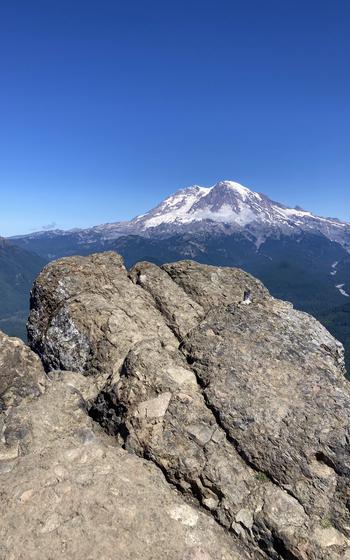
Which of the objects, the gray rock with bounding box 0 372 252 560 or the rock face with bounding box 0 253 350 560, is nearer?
the gray rock with bounding box 0 372 252 560

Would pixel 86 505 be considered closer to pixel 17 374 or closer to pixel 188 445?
pixel 188 445

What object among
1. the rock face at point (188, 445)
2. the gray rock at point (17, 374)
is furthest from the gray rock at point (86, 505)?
the gray rock at point (17, 374)

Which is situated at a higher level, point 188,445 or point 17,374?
point 17,374

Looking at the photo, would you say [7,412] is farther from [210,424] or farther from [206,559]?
[206,559]

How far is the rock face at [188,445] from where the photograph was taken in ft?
41.5

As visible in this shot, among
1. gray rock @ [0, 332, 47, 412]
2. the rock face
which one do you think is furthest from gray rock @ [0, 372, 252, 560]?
gray rock @ [0, 332, 47, 412]

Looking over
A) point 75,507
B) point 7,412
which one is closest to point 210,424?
point 75,507

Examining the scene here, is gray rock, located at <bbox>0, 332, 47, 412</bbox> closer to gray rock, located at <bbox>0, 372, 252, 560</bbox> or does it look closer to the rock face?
the rock face

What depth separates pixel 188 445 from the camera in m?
15.4

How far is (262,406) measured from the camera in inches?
629

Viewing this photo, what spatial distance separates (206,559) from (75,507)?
4386 millimetres

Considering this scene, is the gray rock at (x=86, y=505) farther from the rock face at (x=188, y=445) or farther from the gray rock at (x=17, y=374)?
the gray rock at (x=17, y=374)

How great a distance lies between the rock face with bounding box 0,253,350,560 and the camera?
1265 cm

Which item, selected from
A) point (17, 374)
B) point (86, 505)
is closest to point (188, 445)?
point (86, 505)
